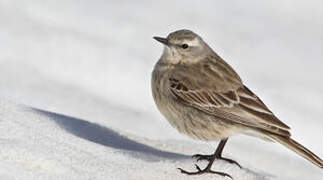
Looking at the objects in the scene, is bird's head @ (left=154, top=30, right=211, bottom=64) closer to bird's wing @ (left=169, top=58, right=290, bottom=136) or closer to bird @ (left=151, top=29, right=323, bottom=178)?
bird @ (left=151, top=29, right=323, bottom=178)

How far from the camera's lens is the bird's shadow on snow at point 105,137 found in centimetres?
788

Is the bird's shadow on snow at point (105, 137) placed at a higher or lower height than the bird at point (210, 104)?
lower

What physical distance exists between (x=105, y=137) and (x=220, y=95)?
3.27 ft

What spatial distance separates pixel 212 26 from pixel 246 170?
4.96 meters

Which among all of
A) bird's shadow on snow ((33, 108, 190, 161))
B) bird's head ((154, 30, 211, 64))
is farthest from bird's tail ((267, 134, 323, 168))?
bird's head ((154, 30, 211, 64))

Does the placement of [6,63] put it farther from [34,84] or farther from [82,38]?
[82,38]

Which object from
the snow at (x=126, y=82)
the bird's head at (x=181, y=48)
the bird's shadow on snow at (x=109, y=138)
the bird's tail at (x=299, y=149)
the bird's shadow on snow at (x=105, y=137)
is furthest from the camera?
the bird's head at (x=181, y=48)

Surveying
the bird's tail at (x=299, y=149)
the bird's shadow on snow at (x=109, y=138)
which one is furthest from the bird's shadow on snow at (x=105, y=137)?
the bird's tail at (x=299, y=149)

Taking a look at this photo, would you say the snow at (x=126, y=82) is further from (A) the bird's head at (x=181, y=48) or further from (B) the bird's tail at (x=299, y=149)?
(A) the bird's head at (x=181, y=48)

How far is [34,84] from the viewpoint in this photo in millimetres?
10109

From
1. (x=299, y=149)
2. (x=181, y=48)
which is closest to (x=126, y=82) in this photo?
(x=181, y=48)

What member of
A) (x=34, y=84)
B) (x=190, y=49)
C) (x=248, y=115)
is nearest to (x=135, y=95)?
(x=34, y=84)

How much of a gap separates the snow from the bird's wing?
1.40 ft

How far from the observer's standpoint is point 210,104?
8164mm
